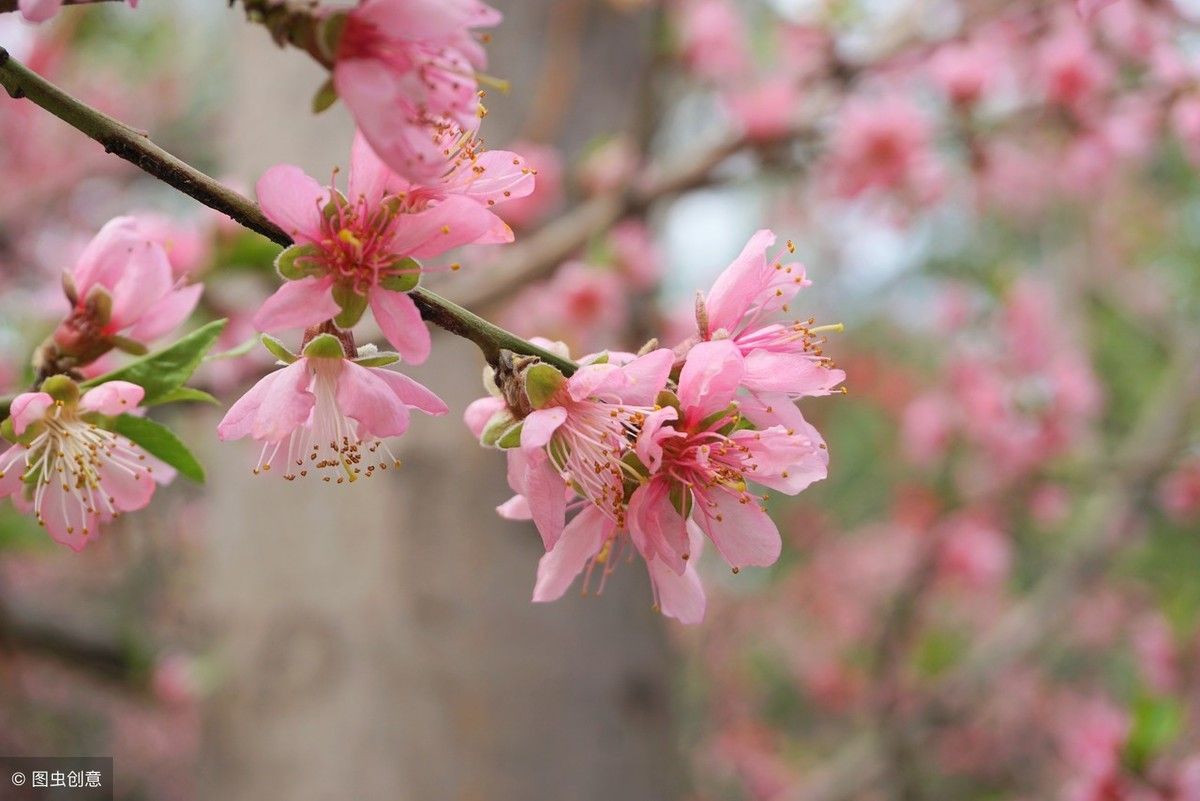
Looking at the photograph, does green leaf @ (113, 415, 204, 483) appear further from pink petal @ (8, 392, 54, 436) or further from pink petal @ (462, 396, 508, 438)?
pink petal @ (462, 396, 508, 438)

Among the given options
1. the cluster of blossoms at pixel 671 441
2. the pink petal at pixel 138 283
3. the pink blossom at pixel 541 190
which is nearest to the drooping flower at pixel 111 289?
the pink petal at pixel 138 283

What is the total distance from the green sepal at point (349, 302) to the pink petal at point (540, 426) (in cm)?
9

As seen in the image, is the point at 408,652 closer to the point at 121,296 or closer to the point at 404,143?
the point at 121,296

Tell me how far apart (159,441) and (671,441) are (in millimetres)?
262

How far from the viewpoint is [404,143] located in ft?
1.19

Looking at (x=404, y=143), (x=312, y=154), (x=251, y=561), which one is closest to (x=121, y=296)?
(x=404, y=143)

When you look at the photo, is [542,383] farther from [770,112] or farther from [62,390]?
[770,112]

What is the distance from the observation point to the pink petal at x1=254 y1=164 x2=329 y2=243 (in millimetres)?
388

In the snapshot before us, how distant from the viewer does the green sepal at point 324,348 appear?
0.41 m

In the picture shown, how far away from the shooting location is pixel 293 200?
15.8 inches

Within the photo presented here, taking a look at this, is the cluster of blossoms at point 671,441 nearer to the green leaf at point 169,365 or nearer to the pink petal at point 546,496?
the pink petal at point 546,496

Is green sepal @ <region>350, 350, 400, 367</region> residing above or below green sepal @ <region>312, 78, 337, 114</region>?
below

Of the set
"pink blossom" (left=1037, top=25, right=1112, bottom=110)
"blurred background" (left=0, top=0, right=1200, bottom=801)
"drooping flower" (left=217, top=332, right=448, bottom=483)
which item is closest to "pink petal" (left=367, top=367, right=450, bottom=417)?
"drooping flower" (left=217, top=332, right=448, bottom=483)

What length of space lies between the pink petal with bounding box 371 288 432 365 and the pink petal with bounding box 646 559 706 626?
0.54ft
